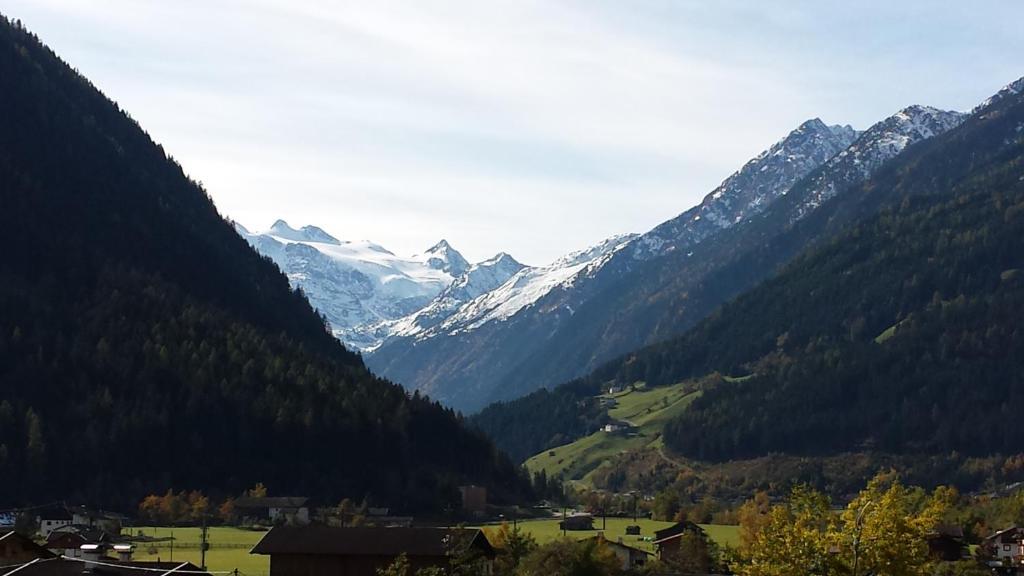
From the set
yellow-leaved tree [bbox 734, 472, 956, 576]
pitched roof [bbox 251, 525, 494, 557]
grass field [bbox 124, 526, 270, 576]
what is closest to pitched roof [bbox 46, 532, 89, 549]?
grass field [bbox 124, 526, 270, 576]

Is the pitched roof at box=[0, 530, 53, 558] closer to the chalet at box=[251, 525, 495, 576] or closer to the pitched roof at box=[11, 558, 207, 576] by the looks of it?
the pitched roof at box=[11, 558, 207, 576]

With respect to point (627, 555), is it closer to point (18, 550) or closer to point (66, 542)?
point (66, 542)

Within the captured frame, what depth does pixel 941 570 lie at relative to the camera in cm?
15638

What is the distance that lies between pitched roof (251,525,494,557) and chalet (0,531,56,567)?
33778mm

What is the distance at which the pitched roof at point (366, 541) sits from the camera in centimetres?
14275

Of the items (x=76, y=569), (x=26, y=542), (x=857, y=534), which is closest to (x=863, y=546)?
(x=857, y=534)

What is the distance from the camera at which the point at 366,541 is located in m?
147

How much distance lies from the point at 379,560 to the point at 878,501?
6831 centimetres

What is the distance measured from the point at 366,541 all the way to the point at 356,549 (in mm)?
1371

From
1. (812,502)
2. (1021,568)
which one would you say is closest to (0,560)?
(812,502)

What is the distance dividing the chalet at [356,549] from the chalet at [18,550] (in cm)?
3380

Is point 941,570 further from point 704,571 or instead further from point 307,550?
point 307,550

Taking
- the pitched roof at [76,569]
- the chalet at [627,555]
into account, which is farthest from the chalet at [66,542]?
the chalet at [627,555]

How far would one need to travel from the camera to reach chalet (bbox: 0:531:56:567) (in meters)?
117
